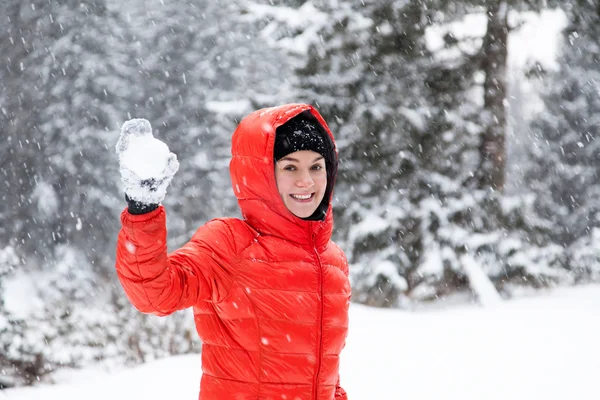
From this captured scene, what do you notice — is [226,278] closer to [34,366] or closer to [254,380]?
[254,380]

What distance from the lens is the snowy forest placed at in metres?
10.2

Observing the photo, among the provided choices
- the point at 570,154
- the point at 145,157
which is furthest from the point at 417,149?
the point at 570,154

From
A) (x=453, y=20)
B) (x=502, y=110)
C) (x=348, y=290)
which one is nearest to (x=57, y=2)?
(x=453, y=20)

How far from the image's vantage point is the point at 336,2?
1042 cm

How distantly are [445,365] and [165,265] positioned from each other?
14.9 feet

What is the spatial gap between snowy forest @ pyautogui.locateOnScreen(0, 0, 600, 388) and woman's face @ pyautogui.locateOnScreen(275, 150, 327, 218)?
243 inches

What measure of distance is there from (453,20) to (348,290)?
31.1ft

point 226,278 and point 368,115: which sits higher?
point 368,115

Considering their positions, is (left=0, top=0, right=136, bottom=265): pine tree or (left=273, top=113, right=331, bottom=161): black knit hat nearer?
(left=273, top=113, right=331, bottom=161): black knit hat

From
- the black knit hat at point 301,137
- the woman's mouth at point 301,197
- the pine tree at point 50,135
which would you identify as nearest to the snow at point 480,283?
the black knit hat at point 301,137

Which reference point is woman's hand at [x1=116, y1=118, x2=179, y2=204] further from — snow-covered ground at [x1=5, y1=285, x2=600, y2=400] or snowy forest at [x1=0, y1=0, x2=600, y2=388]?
snowy forest at [x1=0, y1=0, x2=600, y2=388]

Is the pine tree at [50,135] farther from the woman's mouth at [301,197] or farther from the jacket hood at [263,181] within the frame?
the woman's mouth at [301,197]

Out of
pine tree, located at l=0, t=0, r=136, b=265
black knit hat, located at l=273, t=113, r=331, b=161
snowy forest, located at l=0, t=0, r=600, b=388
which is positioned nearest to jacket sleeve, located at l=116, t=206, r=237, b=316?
black knit hat, located at l=273, t=113, r=331, b=161

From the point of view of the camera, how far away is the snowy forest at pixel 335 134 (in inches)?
402
